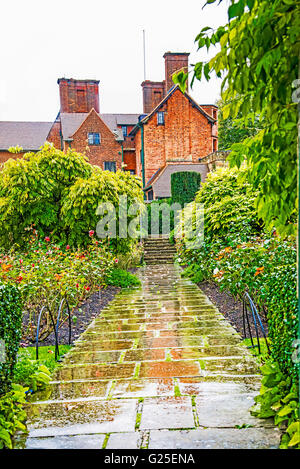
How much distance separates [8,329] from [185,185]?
64.1ft

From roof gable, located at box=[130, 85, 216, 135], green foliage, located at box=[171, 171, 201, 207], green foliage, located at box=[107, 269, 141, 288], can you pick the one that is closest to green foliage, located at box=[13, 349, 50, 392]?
green foliage, located at box=[107, 269, 141, 288]

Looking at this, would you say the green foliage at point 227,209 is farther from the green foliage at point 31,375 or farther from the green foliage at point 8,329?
the green foliage at point 8,329

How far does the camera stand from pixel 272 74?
2.39 meters

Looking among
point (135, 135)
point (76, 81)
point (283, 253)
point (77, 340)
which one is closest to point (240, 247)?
point (283, 253)

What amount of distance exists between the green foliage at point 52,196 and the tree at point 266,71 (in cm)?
837

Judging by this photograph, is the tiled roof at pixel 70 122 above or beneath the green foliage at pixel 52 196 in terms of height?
above

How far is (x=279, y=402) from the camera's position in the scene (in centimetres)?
326

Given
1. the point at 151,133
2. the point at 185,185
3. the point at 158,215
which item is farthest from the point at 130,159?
the point at 185,185

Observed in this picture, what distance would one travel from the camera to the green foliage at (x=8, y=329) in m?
3.46

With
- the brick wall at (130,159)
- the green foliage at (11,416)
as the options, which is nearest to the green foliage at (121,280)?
the green foliage at (11,416)

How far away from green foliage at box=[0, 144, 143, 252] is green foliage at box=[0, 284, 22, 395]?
715 cm

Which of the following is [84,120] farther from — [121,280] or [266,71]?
[266,71]

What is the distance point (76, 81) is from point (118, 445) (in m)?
37.3
